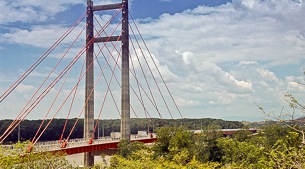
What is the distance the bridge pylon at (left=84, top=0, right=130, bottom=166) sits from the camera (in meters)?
58.5

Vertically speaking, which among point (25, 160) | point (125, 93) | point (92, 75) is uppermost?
point (92, 75)

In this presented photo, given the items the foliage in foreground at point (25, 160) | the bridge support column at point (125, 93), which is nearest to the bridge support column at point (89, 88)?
the bridge support column at point (125, 93)

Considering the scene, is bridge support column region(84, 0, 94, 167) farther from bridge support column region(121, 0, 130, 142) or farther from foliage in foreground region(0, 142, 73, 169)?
foliage in foreground region(0, 142, 73, 169)

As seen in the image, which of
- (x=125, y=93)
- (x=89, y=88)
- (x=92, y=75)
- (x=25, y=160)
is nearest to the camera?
(x=25, y=160)

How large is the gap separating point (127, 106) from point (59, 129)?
43.6 metres

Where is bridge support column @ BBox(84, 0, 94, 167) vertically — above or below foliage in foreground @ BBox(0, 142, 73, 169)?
above

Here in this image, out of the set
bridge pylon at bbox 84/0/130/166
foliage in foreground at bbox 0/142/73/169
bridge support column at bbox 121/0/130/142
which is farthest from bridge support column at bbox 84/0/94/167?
foliage in foreground at bbox 0/142/73/169

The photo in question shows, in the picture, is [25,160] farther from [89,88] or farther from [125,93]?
[89,88]

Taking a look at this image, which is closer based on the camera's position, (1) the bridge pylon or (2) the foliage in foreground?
(2) the foliage in foreground

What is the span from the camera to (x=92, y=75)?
61.0 metres

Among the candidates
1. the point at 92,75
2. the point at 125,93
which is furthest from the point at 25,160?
the point at 92,75

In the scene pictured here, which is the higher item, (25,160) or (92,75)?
(92,75)

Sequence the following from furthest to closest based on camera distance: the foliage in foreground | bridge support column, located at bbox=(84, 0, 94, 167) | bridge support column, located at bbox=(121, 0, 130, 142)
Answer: bridge support column, located at bbox=(84, 0, 94, 167), bridge support column, located at bbox=(121, 0, 130, 142), the foliage in foreground

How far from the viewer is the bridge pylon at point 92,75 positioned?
5847 cm
